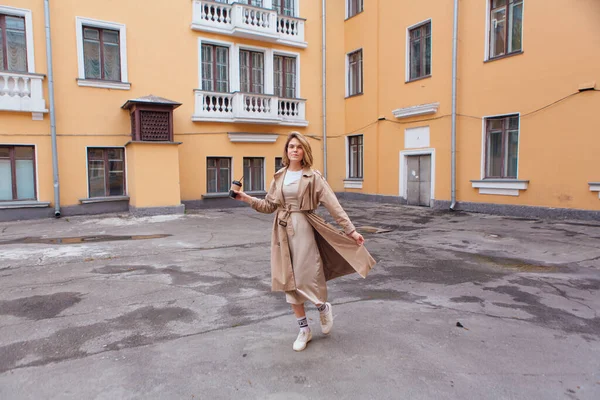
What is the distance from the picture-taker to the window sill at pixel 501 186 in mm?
10914

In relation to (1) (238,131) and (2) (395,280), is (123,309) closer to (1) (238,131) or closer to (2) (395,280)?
(2) (395,280)

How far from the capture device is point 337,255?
338cm

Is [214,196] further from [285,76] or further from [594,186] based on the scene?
[594,186]

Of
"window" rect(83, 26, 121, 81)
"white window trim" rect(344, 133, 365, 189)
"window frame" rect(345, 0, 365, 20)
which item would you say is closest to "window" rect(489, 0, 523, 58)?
"window frame" rect(345, 0, 365, 20)

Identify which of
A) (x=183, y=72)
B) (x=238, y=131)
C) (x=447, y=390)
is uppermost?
(x=183, y=72)

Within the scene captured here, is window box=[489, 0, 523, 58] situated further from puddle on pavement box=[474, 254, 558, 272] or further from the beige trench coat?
the beige trench coat

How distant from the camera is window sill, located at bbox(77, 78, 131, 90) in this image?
1182 cm

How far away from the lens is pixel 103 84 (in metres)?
12.1

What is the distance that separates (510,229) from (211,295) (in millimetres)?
7199

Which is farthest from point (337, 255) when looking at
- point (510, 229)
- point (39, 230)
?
point (39, 230)

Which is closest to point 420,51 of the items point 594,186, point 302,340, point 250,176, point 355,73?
point 355,73

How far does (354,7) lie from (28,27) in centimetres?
1150

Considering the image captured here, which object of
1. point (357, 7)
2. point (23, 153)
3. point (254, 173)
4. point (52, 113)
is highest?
point (357, 7)

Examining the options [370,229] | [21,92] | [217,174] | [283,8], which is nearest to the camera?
[370,229]
